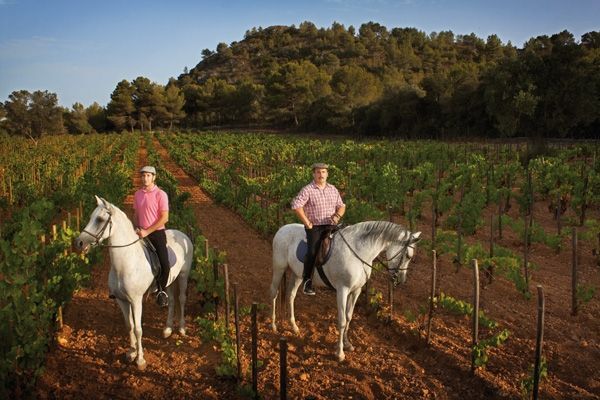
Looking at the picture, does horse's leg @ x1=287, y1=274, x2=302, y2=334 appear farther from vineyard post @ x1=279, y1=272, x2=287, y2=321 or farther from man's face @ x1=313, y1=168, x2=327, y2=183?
man's face @ x1=313, y1=168, x2=327, y2=183

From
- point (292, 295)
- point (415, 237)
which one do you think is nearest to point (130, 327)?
point (292, 295)

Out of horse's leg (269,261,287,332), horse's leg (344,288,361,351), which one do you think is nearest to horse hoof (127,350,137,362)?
horse's leg (269,261,287,332)

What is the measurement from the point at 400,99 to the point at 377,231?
143 feet

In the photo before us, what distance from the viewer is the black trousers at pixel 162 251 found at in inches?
223

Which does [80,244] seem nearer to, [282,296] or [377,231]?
[282,296]

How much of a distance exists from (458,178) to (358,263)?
10873mm

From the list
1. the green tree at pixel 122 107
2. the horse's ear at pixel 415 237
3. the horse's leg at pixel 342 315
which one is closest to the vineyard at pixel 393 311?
the horse's leg at pixel 342 315

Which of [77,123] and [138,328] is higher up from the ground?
[77,123]

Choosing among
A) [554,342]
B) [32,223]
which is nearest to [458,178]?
[554,342]

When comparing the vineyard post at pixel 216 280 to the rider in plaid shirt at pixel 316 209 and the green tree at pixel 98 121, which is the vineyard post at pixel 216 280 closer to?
the rider in plaid shirt at pixel 316 209

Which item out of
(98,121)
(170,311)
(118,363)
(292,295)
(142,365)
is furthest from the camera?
(98,121)

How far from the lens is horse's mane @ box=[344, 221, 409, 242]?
5.62 metres

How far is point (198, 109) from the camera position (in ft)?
263

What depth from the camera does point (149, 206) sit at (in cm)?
560
